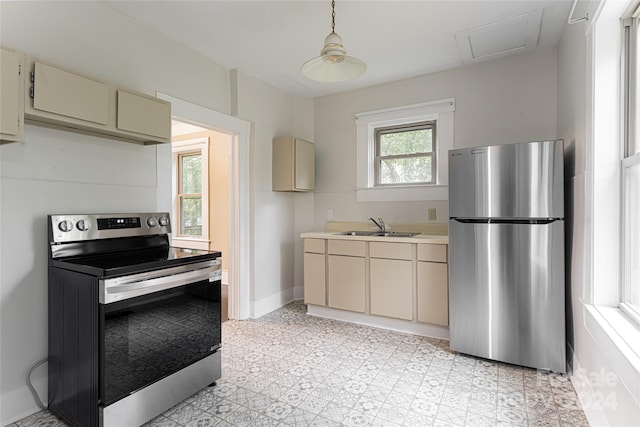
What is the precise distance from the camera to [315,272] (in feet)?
11.8

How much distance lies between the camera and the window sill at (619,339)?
3.92 feet

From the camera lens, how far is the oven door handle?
5.32ft

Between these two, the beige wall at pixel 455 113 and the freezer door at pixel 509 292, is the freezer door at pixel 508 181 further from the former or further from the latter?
the beige wall at pixel 455 113

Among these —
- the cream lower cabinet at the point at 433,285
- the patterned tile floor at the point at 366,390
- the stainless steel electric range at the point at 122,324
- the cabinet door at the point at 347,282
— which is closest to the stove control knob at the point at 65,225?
the stainless steel electric range at the point at 122,324

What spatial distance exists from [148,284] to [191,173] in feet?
12.7

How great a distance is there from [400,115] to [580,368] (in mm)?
2681

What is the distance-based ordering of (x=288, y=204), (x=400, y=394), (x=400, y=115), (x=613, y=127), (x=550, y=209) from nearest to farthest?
(x=613, y=127) → (x=400, y=394) → (x=550, y=209) → (x=400, y=115) → (x=288, y=204)

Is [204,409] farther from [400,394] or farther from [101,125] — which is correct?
[101,125]

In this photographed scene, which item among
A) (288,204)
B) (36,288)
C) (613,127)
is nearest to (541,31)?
(613,127)

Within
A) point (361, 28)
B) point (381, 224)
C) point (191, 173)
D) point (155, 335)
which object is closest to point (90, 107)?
point (155, 335)

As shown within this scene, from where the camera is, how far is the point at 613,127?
176 centimetres

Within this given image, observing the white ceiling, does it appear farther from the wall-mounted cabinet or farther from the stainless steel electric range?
the stainless steel electric range

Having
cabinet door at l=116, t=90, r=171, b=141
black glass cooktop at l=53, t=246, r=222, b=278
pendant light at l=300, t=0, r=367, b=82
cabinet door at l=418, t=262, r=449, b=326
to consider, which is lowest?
cabinet door at l=418, t=262, r=449, b=326

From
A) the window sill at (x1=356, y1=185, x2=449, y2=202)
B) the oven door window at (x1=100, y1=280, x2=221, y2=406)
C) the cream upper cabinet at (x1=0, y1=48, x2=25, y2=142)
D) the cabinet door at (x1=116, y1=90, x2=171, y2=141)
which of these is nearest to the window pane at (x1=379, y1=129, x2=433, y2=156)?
the window sill at (x1=356, y1=185, x2=449, y2=202)
